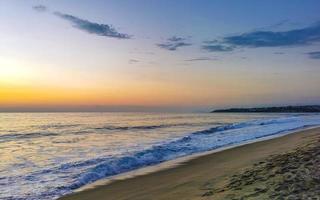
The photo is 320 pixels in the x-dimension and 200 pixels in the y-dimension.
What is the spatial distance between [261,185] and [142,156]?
1044 cm

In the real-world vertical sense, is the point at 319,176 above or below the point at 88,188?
above

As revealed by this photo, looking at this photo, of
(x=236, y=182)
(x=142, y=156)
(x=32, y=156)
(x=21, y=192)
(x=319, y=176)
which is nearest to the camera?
(x=319, y=176)

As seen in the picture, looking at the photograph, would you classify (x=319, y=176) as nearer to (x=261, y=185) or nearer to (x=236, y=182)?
(x=261, y=185)

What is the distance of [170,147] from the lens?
906 inches

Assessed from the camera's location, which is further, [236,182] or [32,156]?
[32,156]

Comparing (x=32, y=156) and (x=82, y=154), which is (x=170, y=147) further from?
(x=32, y=156)

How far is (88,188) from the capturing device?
12.5 meters

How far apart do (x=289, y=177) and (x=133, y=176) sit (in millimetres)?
6743

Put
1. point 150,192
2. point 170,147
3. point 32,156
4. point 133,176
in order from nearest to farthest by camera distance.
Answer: point 150,192, point 133,176, point 32,156, point 170,147

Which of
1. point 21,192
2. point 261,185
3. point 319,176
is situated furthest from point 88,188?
point 319,176

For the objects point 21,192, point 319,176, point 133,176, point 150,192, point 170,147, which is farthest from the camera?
point 170,147

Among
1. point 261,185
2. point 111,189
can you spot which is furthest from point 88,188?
point 261,185

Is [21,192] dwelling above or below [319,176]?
below

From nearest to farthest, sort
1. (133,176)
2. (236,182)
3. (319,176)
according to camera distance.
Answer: (319,176)
(236,182)
(133,176)
